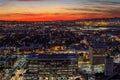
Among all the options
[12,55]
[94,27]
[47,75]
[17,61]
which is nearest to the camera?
[47,75]

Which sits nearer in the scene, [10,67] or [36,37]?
[10,67]

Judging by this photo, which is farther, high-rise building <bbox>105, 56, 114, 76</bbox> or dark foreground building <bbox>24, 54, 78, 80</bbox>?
dark foreground building <bbox>24, 54, 78, 80</bbox>

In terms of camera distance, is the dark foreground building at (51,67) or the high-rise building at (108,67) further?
the dark foreground building at (51,67)

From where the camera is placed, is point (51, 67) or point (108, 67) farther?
point (51, 67)

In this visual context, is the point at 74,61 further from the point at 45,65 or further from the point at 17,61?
the point at 17,61

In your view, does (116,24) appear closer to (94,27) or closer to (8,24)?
(94,27)

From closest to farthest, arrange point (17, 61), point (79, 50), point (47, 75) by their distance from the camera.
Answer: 1. point (47, 75)
2. point (17, 61)
3. point (79, 50)

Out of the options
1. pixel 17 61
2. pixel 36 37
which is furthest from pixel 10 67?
pixel 36 37
